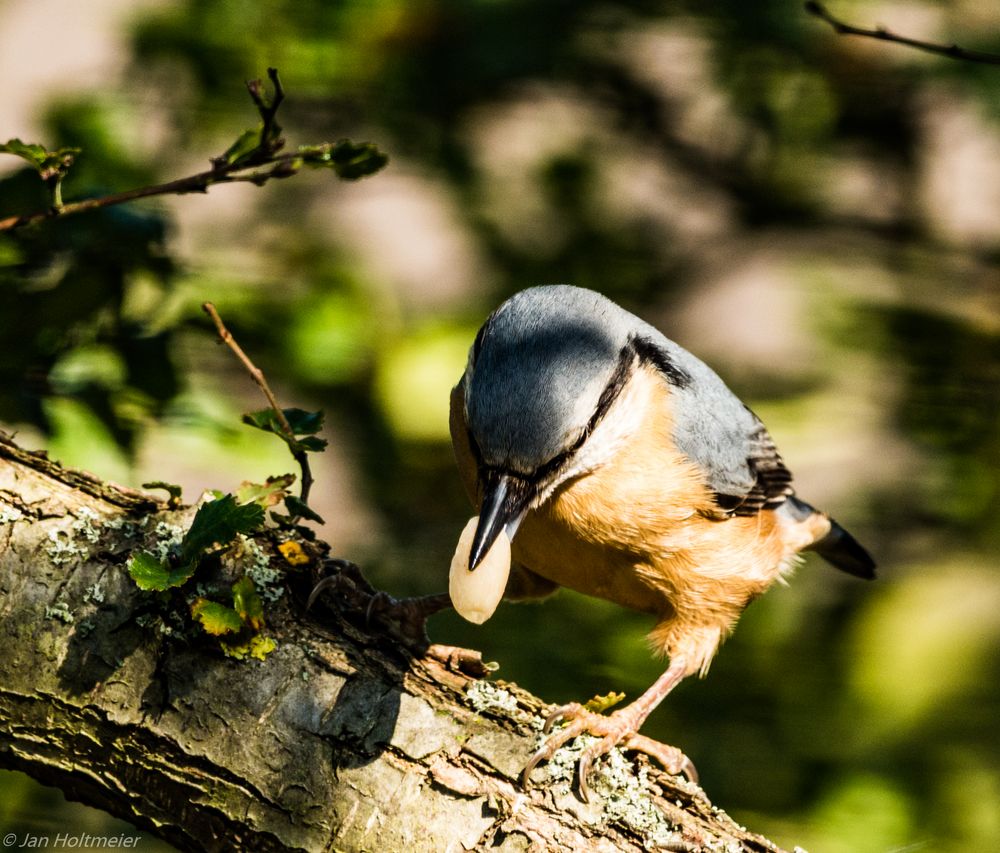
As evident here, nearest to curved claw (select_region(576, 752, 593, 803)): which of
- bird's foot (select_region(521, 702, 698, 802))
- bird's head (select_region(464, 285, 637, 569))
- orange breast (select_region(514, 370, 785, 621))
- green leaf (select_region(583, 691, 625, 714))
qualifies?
bird's foot (select_region(521, 702, 698, 802))

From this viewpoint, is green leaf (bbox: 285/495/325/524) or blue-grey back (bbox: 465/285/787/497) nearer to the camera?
green leaf (bbox: 285/495/325/524)

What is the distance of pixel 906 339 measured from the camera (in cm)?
388

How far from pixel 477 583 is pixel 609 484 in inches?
23.0

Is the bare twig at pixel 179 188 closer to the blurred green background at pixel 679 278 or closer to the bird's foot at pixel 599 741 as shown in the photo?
the blurred green background at pixel 679 278

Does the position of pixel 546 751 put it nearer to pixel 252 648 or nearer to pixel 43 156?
pixel 252 648

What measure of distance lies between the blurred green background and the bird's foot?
1.10 meters

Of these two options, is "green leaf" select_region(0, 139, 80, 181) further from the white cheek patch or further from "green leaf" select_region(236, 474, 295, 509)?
the white cheek patch

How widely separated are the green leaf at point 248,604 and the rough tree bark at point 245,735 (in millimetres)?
36

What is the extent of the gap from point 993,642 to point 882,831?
74 centimetres

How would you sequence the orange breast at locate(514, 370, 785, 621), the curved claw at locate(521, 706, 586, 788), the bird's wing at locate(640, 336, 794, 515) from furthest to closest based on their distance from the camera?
the bird's wing at locate(640, 336, 794, 515)
the orange breast at locate(514, 370, 785, 621)
the curved claw at locate(521, 706, 586, 788)

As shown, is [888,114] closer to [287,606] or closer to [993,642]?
[993,642]

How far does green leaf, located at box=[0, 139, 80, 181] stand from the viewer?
70.0 inches

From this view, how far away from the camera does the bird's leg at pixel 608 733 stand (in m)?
1.86

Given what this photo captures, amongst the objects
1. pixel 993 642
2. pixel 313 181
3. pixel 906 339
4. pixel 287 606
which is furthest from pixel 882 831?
pixel 313 181
